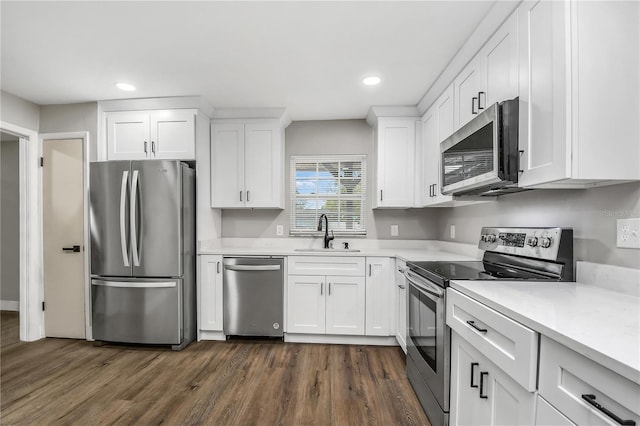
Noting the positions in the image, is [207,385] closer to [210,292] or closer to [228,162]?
[210,292]

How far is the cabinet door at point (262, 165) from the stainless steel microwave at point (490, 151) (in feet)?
6.19

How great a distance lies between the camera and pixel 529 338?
0.91 metres

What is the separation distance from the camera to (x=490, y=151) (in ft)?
5.10

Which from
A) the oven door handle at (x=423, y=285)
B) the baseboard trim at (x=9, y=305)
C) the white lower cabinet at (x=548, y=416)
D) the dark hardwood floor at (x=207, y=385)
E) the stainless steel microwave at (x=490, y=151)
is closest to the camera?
the white lower cabinet at (x=548, y=416)

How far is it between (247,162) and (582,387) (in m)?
3.07

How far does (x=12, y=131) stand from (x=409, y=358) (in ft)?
14.0

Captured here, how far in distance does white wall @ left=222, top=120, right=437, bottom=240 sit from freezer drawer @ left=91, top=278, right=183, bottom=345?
3.33ft

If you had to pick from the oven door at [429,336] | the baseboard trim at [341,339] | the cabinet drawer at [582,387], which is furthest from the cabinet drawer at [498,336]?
the baseboard trim at [341,339]

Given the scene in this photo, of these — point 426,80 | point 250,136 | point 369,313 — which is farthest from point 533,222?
point 250,136

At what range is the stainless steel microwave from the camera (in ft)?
4.89

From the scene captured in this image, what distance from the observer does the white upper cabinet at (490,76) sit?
1.54 metres

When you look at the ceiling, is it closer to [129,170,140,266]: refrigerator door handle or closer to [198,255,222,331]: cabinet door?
[129,170,140,266]: refrigerator door handle

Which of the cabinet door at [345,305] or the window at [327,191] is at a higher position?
the window at [327,191]

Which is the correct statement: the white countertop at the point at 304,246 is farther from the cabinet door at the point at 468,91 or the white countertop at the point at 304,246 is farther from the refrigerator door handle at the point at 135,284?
the cabinet door at the point at 468,91
